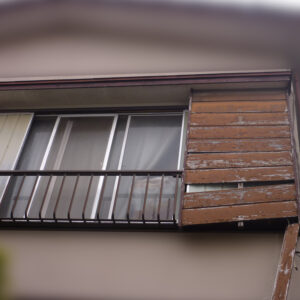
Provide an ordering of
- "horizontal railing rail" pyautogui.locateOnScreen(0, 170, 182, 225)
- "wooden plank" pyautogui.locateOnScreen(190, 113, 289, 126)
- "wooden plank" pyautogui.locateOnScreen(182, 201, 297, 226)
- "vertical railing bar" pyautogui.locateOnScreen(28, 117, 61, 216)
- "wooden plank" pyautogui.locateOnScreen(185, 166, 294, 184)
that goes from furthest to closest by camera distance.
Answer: "vertical railing bar" pyautogui.locateOnScreen(28, 117, 61, 216) < "wooden plank" pyautogui.locateOnScreen(190, 113, 289, 126) < "horizontal railing rail" pyautogui.locateOnScreen(0, 170, 182, 225) < "wooden plank" pyautogui.locateOnScreen(185, 166, 294, 184) < "wooden plank" pyautogui.locateOnScreen(182, 201, 297, 226)

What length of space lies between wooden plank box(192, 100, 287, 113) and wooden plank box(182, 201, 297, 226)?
144cm

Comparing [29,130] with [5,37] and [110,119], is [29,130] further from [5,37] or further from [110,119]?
[5,37]

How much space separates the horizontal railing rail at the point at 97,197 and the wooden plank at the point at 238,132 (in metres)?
0.58

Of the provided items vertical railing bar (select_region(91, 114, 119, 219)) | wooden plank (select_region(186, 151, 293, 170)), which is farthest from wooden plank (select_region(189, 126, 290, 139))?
vertical railing bar (select_region(91, 114, 119, 219))

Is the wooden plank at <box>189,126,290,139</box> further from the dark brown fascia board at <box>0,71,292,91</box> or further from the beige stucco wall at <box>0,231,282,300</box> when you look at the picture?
the beige stucco wall at <box>0,231,282,300</box>

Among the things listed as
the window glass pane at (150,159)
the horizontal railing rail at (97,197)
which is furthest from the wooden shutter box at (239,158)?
the window glass pane at (150,159)

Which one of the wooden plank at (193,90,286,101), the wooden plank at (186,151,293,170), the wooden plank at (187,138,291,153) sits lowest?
the wooden plank at (186,151,293,170)

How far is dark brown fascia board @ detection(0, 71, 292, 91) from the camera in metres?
5.85

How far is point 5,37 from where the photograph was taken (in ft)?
24.1

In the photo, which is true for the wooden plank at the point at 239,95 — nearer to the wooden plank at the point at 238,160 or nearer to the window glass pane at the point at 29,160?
the wooden plank at the point at 238,160

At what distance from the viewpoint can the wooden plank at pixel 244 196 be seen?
467 centimetres

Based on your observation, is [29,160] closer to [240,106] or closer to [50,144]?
[50,144]

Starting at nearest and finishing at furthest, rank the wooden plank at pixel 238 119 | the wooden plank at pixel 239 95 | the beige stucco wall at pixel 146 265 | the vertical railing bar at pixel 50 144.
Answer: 1. the beige stucco wall at pixel 146 265
2. the wooden plank at pixel 238 119
3. the wooden plank at pixel 239 95
4. the vertical railing bar at pixel 50 144

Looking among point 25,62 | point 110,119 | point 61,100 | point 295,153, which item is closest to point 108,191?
point 110,119
